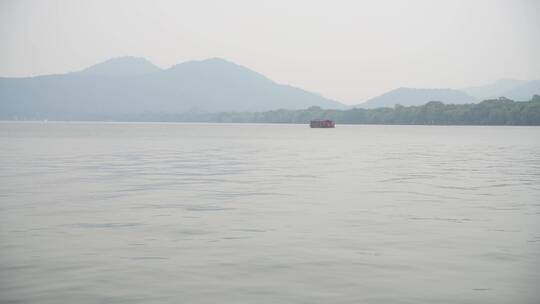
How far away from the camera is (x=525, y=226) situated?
21.1 metres

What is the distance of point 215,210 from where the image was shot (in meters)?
24.1

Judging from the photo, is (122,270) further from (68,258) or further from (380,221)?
(380,221)

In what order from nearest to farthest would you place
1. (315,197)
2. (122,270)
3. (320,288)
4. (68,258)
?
(320,288) < (122,270) < (68,258) < (315,197)

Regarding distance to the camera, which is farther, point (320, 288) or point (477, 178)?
point (477, 178)

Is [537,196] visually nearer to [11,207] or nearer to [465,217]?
[465,217]


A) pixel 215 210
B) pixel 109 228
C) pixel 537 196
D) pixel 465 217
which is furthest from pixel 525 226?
pixel 109 228

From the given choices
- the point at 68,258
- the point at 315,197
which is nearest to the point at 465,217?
the point at 315,197

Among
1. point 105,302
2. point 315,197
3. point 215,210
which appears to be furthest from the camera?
point 315,197

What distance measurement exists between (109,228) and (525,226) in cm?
1382

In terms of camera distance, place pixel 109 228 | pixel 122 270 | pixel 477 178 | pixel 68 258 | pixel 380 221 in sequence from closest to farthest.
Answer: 1. pixel 122 270
2. pixel 68 258
3. pixel 109 228
4. pixel 380 221
5. pixel 477 178

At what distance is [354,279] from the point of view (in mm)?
13609

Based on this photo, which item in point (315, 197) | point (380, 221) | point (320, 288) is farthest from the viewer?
point (315, 197)

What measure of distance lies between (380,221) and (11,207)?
1434cm

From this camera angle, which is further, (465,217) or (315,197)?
(315,197)
